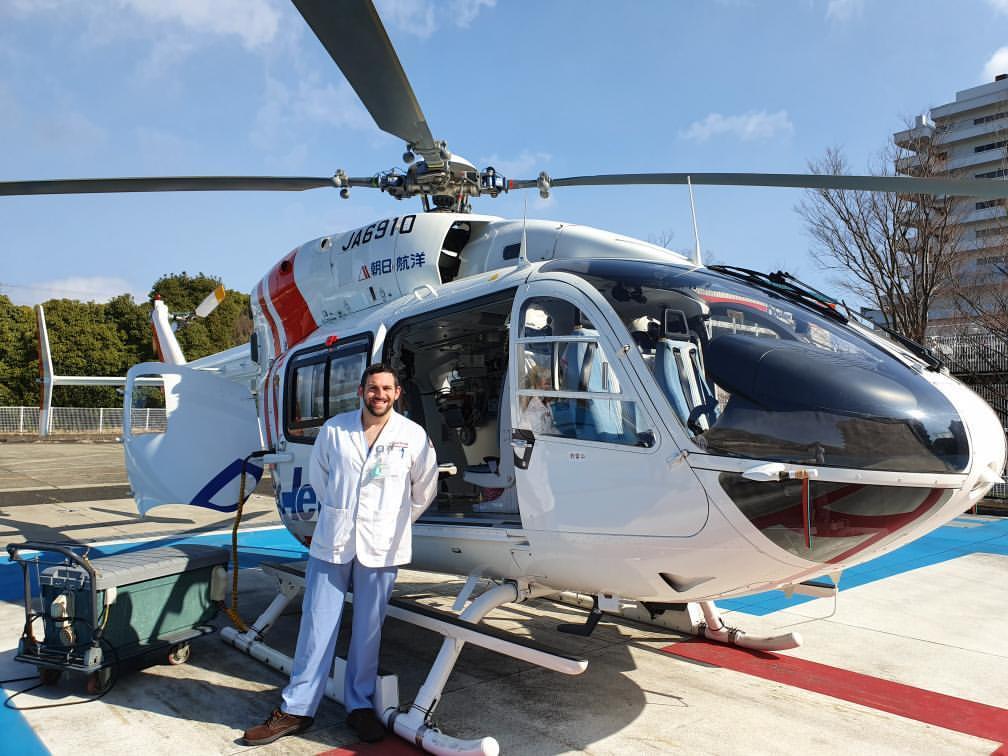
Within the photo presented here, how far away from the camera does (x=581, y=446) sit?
3.79m

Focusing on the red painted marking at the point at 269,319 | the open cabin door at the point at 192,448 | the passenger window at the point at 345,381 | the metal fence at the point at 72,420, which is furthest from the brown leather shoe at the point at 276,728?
the metal fence at the point at 72,420

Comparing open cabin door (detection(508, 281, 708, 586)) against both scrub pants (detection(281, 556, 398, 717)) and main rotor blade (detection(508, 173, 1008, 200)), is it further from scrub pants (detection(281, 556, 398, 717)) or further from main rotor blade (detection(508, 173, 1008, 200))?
main rotor blade (detection(508, 173, 1008, 200))

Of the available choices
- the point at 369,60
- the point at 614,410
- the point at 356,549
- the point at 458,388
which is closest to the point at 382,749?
the point at 356,549

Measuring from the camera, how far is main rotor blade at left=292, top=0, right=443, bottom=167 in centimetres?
422

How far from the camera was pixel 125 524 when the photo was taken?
38.0 feet

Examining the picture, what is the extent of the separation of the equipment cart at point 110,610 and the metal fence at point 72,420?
31.3 m

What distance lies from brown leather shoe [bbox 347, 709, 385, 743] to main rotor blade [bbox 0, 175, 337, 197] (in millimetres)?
4295

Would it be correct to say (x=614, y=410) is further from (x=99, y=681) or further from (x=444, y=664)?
Result: (x=99, y=681)

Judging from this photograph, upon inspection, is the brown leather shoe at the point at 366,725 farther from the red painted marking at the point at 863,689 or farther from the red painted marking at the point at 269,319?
the red painted marking at the point at 269,319

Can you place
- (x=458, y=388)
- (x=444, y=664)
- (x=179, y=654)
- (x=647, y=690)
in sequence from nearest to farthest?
(x=444, y=664) → (x=647, y=690) → (x=179, y=654) → (x=458, y=388)

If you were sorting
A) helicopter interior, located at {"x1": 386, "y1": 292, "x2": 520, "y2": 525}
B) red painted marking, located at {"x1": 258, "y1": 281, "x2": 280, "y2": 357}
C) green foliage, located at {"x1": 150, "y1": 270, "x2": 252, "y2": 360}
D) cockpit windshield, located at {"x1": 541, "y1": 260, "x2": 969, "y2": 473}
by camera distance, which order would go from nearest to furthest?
cockpit windshield, located at {"x1": 541, "y1": 260, "x2": 969, "y2": 473}, helicopter interior, located at {"x1": 386, "y1": 292, "x2": 520, "y2": 525}, red painted marking, located at {"x1": 258, "y1": 281, "x2": 280, "y2": 357}, green foliage, located at {"x1": 150, "y1": 270, "x2": 252, "y2": 360}

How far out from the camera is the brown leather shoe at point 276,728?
379 cm

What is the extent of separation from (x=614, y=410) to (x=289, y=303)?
4.24 m

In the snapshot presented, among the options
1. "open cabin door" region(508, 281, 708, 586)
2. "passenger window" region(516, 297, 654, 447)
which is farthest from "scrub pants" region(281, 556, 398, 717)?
"passenger window" region(516, 297, 654, 447)
